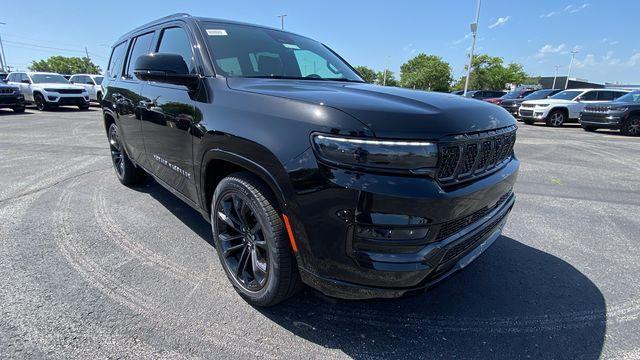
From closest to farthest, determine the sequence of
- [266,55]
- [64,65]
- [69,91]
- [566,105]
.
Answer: [266,55]
[566,105]
[69,91]
[64,65]

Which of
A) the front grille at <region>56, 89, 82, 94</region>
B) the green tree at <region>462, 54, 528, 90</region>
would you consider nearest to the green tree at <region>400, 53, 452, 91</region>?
→ the green tree at <region>462, 54, 528, 90</region>

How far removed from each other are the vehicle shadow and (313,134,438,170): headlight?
2.35 feet

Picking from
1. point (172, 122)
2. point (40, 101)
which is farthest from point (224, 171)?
point (40, 101)

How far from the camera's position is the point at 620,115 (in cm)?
1279

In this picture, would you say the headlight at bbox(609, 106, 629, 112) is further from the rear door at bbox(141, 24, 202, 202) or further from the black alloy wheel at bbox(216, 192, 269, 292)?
the black alloy wheel at bbox(216, 192, 269, 292)

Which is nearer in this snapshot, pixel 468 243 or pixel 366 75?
pixel 468 243

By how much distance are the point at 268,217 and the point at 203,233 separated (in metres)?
1.70

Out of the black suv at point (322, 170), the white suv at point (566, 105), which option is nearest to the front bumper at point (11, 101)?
the black suv at point (322, 170)

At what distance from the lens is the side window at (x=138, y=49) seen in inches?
146

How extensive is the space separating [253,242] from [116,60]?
3.88 meters

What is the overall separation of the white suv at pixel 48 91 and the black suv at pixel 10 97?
51.0 inches

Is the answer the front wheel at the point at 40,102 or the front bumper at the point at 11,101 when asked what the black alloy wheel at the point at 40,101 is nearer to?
the front wheel at the point at 40,102

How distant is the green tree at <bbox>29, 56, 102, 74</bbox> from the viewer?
3947 inches

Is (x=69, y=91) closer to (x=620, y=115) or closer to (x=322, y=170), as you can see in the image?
(x=322, y=170)
